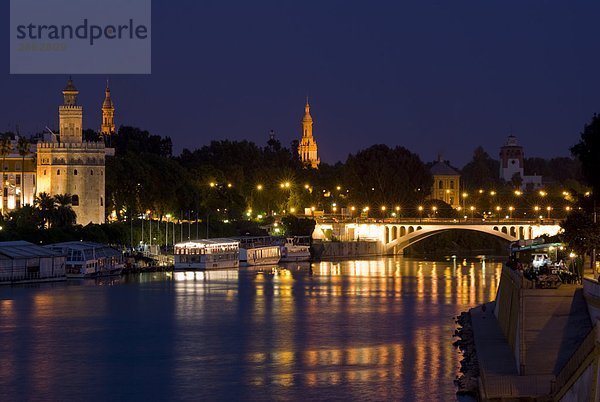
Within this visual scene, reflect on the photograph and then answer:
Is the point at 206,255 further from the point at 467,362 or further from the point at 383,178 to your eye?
the point at 467,362

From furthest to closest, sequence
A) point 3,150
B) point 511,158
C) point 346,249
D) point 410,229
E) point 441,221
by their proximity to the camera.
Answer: point 511,158 → point 346,249 → point 410,229 → point 441,221 → point 3,150

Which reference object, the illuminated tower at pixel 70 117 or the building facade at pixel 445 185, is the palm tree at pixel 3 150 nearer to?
the illuminated tower at pixel 70 117

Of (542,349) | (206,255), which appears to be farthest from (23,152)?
(542,349)

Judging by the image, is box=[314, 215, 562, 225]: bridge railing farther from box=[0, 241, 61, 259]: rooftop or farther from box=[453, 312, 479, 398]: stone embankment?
box=[453, 312, 479, 398]: stone embankment

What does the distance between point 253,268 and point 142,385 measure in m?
48.2

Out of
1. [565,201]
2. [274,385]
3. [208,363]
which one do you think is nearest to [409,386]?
[274,385]

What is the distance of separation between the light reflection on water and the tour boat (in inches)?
568

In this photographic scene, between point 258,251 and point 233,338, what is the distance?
43271mm

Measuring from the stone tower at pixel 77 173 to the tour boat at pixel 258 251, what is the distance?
10.4 metres

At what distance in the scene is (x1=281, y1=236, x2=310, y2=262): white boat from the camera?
3706 inches

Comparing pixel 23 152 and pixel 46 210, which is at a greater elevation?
pixel 23 152

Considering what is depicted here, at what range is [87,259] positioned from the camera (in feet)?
232

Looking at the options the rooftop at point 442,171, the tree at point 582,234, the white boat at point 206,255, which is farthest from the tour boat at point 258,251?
the rooftop at point 442,171

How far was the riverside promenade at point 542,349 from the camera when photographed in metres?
26.6
